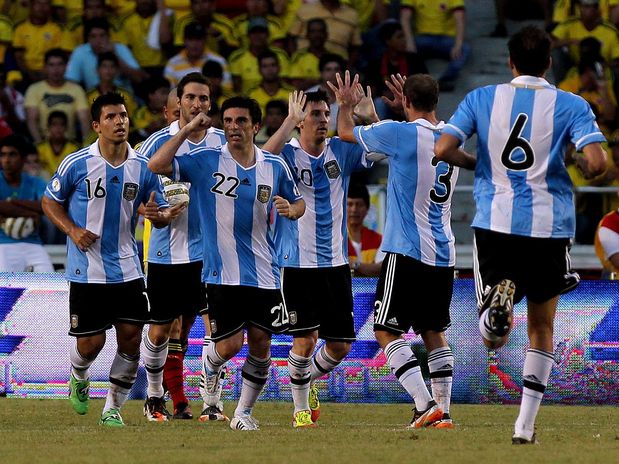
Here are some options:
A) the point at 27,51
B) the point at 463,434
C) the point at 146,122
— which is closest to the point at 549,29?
the point at 146,122

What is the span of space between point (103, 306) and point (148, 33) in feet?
32.9

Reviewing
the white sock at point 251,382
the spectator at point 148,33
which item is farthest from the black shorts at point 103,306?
the spectator at point 148,33

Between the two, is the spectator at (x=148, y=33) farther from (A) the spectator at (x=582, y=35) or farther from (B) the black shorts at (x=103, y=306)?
(B) the black shorts at (x=103, y=306)

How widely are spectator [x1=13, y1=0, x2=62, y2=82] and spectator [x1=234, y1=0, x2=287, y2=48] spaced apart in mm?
2422

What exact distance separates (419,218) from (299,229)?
3.60 ft

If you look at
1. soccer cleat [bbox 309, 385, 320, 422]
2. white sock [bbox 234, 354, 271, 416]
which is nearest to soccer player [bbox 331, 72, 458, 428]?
white sock [bbox 234, 354, 271, 416]

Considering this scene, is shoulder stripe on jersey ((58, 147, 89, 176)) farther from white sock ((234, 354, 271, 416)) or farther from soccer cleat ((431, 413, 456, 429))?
soccer cleat ((431, 413, 456, 429))

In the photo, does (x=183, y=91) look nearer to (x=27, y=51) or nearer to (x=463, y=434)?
(x=463, y=434)

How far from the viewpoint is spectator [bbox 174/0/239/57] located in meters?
20.1

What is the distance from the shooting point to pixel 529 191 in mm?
8742

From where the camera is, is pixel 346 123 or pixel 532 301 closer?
pixel 532 301

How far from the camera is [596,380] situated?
533 inches

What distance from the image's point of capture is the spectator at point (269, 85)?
63.1ft

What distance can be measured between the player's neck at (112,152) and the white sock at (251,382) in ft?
5.64
